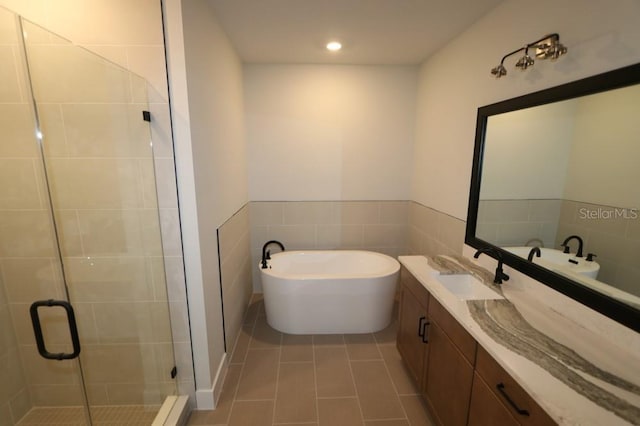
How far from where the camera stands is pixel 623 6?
1115 millimetres

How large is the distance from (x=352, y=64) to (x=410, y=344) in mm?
2825

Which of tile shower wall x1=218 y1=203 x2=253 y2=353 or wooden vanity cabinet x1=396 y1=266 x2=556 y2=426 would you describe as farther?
tile shower wall x1=218 y1=203 x2=253 y2=353

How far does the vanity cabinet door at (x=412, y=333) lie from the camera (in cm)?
178

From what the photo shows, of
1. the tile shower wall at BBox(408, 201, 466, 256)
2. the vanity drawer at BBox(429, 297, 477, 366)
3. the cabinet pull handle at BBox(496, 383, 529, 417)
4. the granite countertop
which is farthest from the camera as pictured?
the tile shower wall at BBox(408, 201, 466, 256)

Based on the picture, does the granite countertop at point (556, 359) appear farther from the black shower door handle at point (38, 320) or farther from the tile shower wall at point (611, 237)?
the black shower door handle at point (38, 320)

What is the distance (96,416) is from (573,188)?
291 centimetres

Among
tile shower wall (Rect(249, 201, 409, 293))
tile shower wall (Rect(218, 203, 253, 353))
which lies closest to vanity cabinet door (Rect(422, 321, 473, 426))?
tile shower wall (Rect(218, 203, 253, 353))

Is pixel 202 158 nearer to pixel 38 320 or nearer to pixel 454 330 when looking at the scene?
pixel 38 320

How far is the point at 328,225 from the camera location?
10.9 feet

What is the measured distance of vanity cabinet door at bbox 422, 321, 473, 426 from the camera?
1316 millimetres

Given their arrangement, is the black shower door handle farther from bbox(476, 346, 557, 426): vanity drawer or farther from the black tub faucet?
the black tub faucet

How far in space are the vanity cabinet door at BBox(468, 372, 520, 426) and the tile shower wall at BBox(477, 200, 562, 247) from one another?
2.87 feet

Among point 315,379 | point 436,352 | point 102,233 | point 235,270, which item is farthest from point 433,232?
point 102,233

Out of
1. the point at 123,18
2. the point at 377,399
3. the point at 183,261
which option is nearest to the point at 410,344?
the point at 377,399
